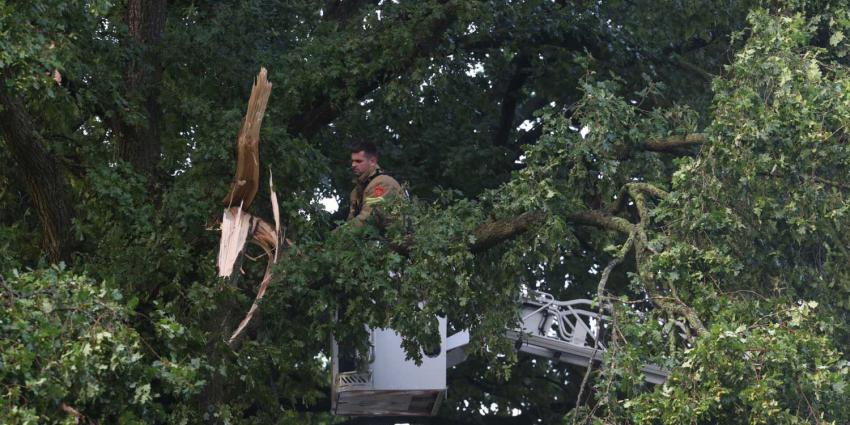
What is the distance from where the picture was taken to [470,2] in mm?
13141

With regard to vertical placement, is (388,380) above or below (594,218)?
below

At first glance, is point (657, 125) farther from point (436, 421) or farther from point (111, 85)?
point (436, 421)

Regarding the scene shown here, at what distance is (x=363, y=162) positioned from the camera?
1196cm

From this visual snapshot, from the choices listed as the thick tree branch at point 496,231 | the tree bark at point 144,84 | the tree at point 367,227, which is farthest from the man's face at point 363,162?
the tree bark at point 144,84

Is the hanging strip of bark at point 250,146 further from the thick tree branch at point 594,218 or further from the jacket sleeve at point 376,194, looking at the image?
the thick tree branch at point 594,218

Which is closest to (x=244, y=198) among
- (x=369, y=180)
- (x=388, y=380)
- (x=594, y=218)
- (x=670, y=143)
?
(x=369, y=180)

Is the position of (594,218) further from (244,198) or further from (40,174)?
(40,174)

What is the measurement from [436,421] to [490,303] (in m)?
5.69

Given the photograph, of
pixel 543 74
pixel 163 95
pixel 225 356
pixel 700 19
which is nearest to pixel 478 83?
pixel 543 74

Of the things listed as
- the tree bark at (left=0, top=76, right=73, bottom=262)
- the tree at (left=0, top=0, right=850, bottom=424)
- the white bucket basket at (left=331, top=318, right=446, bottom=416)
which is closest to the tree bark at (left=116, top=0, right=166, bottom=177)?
the tree at (left=0, top=0, right=850, bottom=424)

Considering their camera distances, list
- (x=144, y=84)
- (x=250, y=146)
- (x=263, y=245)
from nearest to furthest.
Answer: (x=250, y=146) < (x=263, y=245) < (x=144, y=84)

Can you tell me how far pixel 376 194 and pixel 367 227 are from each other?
0.33 m

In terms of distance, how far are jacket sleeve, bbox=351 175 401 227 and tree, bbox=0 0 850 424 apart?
5.9 inches

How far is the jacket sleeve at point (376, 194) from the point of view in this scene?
1177cm
